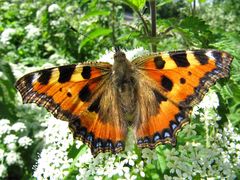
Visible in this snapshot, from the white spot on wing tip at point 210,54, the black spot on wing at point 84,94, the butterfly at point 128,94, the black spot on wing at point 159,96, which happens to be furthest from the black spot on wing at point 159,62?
the black spot on wing at point 84,94

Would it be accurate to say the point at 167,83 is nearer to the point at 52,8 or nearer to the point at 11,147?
the point at 11,147

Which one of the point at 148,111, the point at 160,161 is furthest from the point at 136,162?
the point at 148,111

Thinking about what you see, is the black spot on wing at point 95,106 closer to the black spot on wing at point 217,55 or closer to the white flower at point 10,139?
the black spot on wing at point 217,55

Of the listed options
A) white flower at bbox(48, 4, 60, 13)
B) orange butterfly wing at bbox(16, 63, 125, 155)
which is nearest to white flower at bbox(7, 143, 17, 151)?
orange butterfly wing at bbox(16, 63, 125, 155)

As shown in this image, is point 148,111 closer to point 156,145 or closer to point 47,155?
point 156,145

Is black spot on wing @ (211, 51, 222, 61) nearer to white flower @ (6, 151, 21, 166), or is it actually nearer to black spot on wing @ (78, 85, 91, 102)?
black spot on wing @ (78, 85, 91, 102)

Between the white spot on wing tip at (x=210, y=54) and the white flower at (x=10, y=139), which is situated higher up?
the white spot on wing tip at (x=210, y=54)
